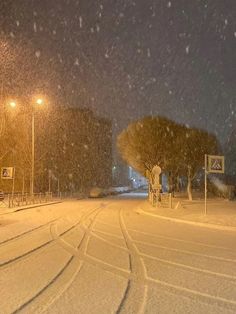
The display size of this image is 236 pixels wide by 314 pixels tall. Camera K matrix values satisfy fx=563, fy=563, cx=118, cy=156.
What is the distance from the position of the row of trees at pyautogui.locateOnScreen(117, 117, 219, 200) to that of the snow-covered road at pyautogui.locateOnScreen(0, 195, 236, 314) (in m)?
33.6

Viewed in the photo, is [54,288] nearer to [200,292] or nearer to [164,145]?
[200,292]

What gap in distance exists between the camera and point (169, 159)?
52.2 metres

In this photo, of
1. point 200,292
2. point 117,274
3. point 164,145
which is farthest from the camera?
point 164,145

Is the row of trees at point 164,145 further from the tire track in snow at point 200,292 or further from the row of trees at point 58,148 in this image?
the tire track in snow at point 200,292

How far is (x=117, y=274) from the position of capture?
10273 mm

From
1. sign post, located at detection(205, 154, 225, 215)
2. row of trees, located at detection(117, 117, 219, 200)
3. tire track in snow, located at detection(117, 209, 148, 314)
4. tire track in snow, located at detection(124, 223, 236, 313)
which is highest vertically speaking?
row of trees, located at detection(117, 117, 219, 200)

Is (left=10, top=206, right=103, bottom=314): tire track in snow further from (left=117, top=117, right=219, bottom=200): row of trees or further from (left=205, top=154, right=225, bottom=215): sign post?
(left=117, top=117, right=219, bottom=200): row of trees

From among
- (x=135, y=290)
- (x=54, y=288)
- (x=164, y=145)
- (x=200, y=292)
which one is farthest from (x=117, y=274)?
(x=164, y=145)

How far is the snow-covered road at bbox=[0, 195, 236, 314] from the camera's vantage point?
7.73 meters

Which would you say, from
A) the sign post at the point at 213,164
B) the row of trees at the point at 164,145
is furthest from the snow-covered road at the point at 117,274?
the row of trees at the point at 164,145

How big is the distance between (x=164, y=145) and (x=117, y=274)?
137ft

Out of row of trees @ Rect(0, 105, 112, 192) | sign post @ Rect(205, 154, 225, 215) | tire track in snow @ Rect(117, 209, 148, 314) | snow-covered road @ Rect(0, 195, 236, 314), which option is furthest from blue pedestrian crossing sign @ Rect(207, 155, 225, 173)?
row of trees @ Rect(0, 105, 112, 192)

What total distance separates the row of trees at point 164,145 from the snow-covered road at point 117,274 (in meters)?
33.6

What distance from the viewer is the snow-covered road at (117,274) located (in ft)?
25.4
